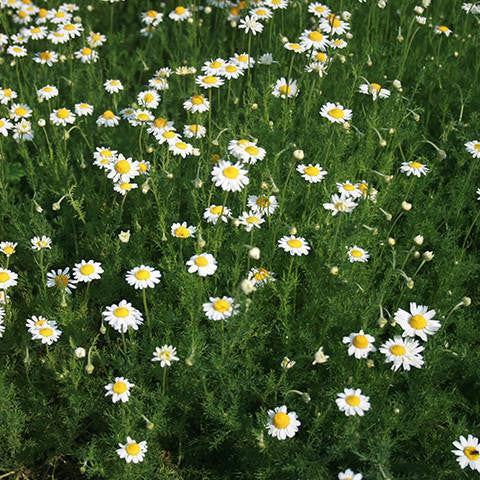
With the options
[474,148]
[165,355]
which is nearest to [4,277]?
[165,355]

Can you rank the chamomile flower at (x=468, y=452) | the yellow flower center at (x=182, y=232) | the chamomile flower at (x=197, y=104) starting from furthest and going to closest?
the chamomile flower at (x=197, y=104) < the yellow flower center at (x=182, y=232) < the chamomile flower at (x=468, y=452)

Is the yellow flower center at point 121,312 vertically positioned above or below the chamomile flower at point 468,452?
above

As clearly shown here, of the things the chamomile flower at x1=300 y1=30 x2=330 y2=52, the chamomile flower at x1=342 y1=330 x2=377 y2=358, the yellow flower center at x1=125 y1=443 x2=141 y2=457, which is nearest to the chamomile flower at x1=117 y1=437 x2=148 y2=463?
the yellow flower center at x1=125 y1=443 x2=141 y2=457

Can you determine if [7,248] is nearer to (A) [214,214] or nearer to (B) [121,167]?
(B) [121,167]

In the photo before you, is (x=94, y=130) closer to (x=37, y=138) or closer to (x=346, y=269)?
(x=37, y=138)

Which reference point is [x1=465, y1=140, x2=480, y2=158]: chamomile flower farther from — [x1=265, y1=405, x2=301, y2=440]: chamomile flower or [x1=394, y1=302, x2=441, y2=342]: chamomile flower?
[x1=265, y1=405, x2=301, y2=440]: chamomile flower

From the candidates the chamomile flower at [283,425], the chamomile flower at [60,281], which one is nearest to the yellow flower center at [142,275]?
the chamomile flower at [60,281]

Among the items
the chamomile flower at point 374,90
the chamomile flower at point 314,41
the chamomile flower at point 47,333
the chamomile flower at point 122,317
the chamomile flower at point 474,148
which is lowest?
the chamomile flower at point 47,333

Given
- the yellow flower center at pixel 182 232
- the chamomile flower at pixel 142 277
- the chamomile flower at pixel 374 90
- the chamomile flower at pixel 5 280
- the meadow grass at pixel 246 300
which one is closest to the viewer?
the meadow grass at pixel 246 300

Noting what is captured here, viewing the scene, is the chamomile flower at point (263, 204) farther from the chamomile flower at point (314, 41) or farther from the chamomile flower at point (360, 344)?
the chamomile flower at point (314, 41)
